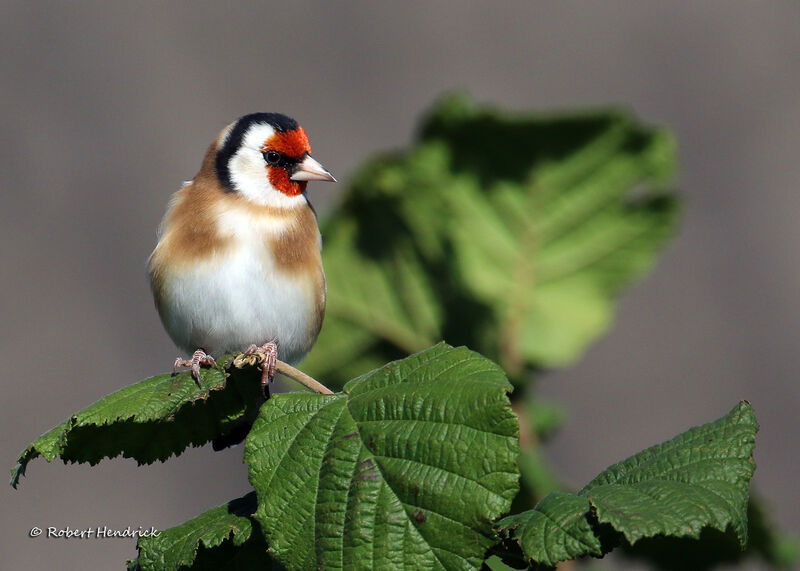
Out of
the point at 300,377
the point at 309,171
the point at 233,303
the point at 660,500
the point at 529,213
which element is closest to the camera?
the point at 660,500

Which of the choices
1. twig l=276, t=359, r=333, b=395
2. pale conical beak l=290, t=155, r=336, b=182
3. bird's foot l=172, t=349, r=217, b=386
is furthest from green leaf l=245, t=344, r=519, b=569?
pale conical beak l=290, t=155, r=336, b=182

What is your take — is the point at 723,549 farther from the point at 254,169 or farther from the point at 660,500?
the point at 254,169

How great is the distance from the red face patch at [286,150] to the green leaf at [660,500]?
1787mm

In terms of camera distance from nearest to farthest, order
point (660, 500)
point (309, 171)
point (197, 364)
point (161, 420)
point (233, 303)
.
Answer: point (660, 500) → point (161, 420) → point (197, 364) → point (233, 303) → point (309, 171)

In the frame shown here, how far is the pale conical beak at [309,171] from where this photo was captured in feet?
11.2

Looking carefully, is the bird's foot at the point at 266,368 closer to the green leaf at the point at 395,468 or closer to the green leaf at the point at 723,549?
the green leaf at the point at 395,468

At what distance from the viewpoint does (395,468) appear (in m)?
1.83

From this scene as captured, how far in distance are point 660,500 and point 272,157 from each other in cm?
209

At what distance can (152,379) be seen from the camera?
2.18m

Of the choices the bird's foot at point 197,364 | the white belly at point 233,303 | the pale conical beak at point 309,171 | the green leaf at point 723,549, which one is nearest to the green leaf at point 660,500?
the bird's foot at point 197,364

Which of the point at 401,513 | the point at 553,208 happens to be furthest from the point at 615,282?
the point at 401,513

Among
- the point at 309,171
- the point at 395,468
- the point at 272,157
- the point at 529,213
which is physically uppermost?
the point at 272,157

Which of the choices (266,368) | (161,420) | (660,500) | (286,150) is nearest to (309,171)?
(286,150)

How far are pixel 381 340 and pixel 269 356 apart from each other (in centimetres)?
162
